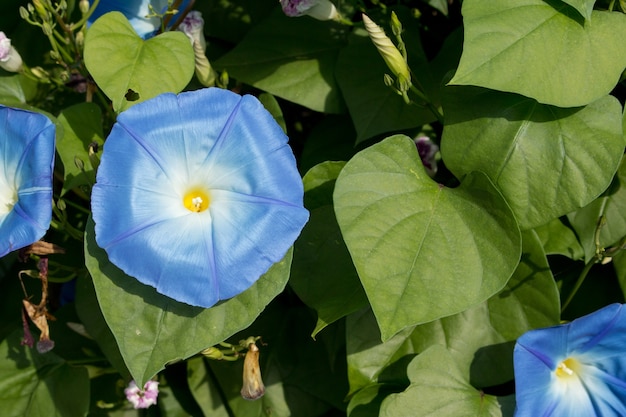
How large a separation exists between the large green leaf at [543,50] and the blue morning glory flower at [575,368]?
0.36 meters

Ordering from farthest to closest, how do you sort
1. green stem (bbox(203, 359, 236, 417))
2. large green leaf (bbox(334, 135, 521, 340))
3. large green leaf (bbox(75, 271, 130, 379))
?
1. green stem (bbox(203, 359, 236, 417))
2. large green leaf (bbox(75, 271, 130, 379))
3. large green leaf (bbox(334, 135, 521, 340))

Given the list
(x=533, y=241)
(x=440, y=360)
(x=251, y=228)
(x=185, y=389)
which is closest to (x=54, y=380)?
(x=185, y=389)

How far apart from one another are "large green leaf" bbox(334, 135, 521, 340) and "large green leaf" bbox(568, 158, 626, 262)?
278 mm

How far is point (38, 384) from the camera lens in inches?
58.9

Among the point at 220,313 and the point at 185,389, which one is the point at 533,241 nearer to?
the point at 220,313

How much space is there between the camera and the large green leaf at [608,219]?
1.34 m

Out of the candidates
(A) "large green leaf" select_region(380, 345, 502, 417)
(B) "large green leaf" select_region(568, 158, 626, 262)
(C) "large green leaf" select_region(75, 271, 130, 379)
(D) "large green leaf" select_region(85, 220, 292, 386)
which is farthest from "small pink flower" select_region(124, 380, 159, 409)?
(B) "large green leaf" select_region(568, 158, 626, 262)

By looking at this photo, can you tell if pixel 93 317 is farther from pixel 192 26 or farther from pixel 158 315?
pixel 192 26

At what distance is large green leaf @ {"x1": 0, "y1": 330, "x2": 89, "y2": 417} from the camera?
1.46 metres

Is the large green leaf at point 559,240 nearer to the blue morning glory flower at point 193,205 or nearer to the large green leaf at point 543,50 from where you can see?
the large green leaf at point 543,50

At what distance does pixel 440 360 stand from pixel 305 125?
2.31 ft

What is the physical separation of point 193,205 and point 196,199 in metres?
0.01

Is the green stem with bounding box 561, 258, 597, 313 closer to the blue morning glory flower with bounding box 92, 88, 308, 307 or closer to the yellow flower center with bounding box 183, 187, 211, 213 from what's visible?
the blue morning glory flower with bounding box 92, 88, 308, 307

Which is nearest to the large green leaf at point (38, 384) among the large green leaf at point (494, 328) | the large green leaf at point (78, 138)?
the large green leaf at point (78, 138)
